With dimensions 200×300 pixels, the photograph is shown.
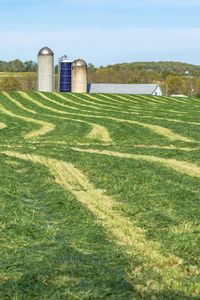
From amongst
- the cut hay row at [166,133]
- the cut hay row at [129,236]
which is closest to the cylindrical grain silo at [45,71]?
the cut hay row at [166,133]

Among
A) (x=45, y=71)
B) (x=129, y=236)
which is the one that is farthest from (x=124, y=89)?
(x=129, y=236)

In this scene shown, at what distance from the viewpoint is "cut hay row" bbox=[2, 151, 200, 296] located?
633 centimetres

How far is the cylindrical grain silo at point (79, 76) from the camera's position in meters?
82.2

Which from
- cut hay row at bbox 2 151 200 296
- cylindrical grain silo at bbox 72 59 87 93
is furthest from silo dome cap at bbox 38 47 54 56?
cut hay row at bbox 2 151 200 296

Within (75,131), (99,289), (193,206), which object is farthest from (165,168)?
(75,131)

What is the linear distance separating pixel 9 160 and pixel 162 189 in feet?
23.2

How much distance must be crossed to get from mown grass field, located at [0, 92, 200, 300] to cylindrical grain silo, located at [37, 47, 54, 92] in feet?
198

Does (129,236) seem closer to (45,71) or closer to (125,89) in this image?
(45,71)

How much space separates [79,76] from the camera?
270 feet

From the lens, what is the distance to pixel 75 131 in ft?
89.5

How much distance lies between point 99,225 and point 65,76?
3055 inches

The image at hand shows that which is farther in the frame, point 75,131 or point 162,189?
point 75,131

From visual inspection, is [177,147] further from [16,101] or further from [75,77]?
[75,77]

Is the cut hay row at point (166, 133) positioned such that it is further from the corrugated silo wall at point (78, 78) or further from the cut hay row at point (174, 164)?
the corrugated silo wall at point (78, 78)
